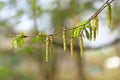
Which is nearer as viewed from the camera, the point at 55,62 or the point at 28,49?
the point at 28,49

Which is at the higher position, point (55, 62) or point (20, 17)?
point (20, 17)

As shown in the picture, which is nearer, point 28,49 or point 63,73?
point 28,49

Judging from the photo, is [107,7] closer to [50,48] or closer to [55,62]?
[50,48]

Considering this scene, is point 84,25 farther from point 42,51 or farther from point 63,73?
point 63,73

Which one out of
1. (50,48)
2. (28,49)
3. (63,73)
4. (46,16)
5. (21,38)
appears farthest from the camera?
(63,73)

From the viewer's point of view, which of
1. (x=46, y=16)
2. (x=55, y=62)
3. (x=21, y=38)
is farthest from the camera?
(x=55, y=62)

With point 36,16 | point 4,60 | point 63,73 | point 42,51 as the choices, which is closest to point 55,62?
point 4,60

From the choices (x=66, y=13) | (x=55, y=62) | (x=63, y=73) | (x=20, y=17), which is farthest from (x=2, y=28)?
(x=63, y=73)

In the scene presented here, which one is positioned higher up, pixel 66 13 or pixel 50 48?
pixel 66 13

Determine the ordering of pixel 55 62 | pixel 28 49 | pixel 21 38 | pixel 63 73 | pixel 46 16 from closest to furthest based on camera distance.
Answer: pixel 21 38 < pixel 28 49 < pixel 46 16 < pixel 55 62 < pixel 63 73

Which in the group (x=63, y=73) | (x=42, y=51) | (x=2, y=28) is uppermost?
(x=2, y=28)
